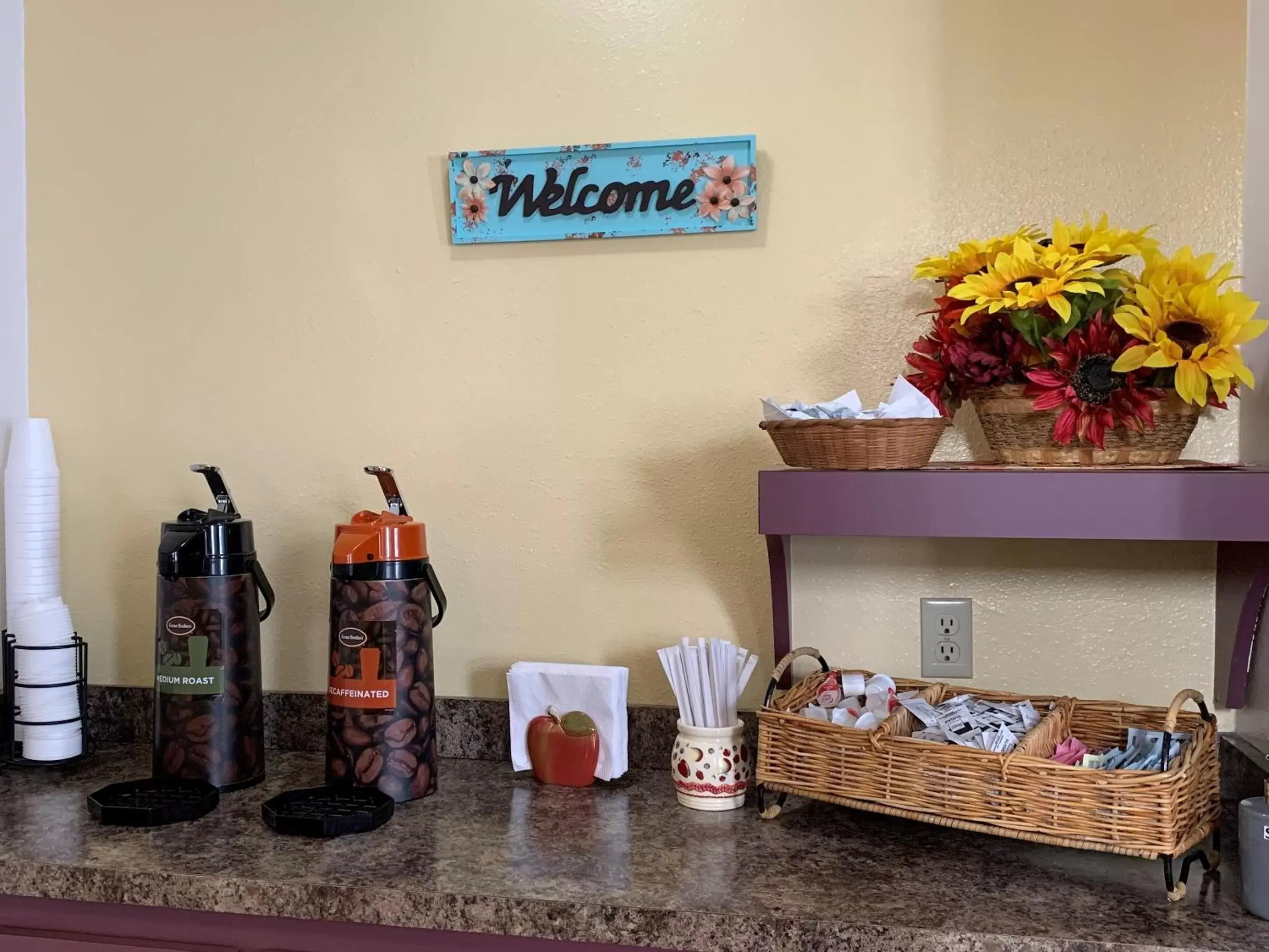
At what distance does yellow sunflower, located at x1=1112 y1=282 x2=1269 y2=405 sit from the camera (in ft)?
4.16

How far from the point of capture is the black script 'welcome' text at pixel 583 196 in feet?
5.33

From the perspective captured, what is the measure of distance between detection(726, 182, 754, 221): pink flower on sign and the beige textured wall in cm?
4

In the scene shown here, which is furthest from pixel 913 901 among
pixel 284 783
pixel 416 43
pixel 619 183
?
pixel 416 43

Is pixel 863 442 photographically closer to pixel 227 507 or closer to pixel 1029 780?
pixel 1029 780

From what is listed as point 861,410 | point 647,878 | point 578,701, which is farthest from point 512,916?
point 861,410

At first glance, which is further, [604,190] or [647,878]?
[604,190]

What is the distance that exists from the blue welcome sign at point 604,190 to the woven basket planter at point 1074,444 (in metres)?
0.45

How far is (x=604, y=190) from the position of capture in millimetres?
1646

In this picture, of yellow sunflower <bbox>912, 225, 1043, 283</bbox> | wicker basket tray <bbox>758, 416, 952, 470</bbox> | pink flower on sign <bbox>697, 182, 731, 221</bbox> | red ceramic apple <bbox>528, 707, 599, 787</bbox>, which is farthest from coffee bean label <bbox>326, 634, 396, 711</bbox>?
yellow sunflower <bbox>912, 225, 1043, 283</bbox>

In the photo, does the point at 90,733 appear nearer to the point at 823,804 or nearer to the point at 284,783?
the point at 284,783

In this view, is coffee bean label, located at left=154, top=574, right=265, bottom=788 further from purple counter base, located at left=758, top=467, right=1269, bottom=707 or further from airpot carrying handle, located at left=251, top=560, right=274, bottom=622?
purple counter base, located at left=758, top=467, right=1269, bottom=707

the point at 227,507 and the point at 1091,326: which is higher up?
the point at 1091,326

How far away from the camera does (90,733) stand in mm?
1771

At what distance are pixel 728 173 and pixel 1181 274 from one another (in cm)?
61
